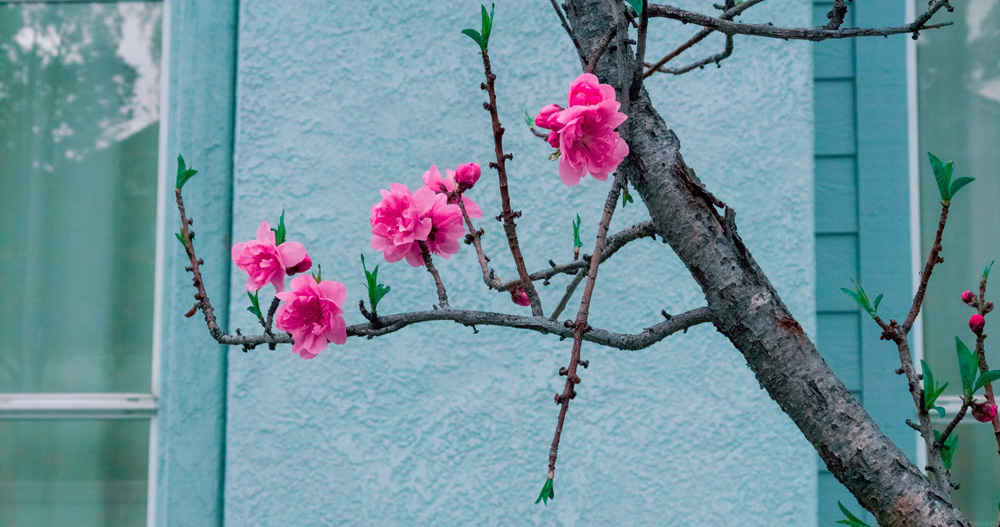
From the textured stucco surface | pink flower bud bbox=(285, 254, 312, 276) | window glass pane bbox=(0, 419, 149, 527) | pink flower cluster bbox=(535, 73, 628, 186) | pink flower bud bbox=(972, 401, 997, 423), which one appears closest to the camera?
pink flower cluster bbox=(535, 73, 628, 186)

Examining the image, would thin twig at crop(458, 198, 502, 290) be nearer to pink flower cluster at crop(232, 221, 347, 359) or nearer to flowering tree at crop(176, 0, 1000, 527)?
flowering tree at crop(176, 0, 1000, 527)

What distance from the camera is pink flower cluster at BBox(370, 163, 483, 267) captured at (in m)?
0.81

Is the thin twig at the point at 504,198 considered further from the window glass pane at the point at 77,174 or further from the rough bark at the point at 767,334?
the window glass pane at the point at 77,174

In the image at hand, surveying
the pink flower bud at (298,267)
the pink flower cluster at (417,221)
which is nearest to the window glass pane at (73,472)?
the pink flower bud at (298,267)

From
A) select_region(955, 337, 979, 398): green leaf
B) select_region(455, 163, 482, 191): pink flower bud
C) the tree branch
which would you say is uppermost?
the tree branch

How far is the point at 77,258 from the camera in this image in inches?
88.1

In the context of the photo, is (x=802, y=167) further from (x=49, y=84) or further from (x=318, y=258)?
(x=49, y=84)

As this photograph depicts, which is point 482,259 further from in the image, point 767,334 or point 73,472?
point 73,472

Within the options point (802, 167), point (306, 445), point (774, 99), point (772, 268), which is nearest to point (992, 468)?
point (772, 268)

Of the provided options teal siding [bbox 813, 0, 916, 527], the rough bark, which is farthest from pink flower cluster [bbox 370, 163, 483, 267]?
teal siding [bbox 813, 0, 916, 527]

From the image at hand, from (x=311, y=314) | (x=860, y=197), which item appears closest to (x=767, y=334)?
(x=311, y=314)

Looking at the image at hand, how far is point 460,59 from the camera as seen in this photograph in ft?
7.06

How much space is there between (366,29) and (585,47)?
1.55m

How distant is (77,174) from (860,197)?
2.59 meters
